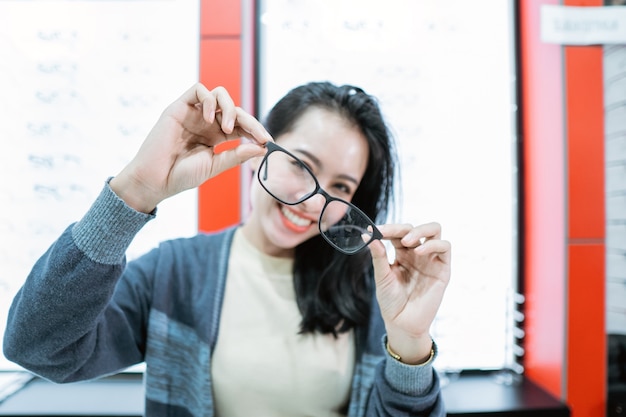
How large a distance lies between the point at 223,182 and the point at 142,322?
445 millimetres

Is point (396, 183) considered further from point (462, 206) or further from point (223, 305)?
point (223, 305)

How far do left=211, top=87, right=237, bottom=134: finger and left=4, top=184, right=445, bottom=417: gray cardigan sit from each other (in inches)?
7.2

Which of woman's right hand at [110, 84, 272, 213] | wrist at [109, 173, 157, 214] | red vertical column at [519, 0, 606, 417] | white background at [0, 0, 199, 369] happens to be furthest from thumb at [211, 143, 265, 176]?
red vertical column at [519, 0, 606, 417]

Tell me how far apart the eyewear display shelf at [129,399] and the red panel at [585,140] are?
519 millimetres

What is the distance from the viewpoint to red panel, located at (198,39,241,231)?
39.6 inches

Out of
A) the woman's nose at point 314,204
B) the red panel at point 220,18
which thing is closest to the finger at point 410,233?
the woman's nose at point 314,204

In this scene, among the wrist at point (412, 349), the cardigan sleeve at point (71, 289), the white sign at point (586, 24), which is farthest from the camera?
the white sign at point (586, 24)

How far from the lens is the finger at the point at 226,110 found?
1.80 feet

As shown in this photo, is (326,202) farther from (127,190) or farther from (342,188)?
(127,190)

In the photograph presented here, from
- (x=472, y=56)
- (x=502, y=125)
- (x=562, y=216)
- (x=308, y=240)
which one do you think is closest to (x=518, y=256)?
(x=562, y=216)

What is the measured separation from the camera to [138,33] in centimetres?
94

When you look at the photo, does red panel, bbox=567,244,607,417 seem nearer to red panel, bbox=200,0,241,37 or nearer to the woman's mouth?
the woman's mouth

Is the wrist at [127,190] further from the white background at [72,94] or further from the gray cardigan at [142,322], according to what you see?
the white background at [72,94]

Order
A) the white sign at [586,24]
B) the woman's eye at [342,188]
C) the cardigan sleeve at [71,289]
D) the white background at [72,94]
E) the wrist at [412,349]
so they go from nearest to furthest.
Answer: the cardigan sleeve at [71,289], the wrist at [412,349], the woman's eye at [342,188], the white background at [72,94], the white sign at [586,24]
